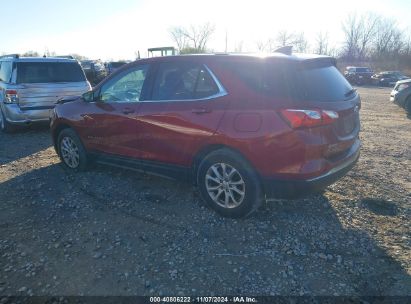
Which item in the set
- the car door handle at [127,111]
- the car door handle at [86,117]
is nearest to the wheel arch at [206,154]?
the car door handle at [127,111]

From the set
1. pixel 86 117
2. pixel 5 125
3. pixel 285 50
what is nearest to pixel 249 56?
pixel 285 50

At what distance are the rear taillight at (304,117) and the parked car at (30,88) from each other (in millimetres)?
6616

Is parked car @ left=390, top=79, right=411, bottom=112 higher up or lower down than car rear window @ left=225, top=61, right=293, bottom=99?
lower down

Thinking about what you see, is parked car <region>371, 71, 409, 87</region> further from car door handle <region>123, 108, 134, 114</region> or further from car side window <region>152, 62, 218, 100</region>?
car door handle <region>123, 108, 134, 114</region>

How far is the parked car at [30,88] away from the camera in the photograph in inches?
303

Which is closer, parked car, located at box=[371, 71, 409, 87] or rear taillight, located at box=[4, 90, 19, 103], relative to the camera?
rear taillight, located at box=[4, 90, 19, 103]

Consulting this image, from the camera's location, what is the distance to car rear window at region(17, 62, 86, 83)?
786 centimetres

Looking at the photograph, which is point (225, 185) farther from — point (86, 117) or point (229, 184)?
point (86, 117)

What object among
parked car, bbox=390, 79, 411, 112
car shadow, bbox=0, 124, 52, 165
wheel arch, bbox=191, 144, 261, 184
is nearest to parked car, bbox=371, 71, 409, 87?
parked car, bbox=390, 79, 411, 112

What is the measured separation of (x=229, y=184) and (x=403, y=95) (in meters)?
10.6

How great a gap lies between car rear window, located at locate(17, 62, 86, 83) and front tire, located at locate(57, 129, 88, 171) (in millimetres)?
3293

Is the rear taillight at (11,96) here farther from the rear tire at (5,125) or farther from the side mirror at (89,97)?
the side mirror at (89,97)

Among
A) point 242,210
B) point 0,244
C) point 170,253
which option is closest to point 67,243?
point 0,244

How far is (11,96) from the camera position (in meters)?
7.66
